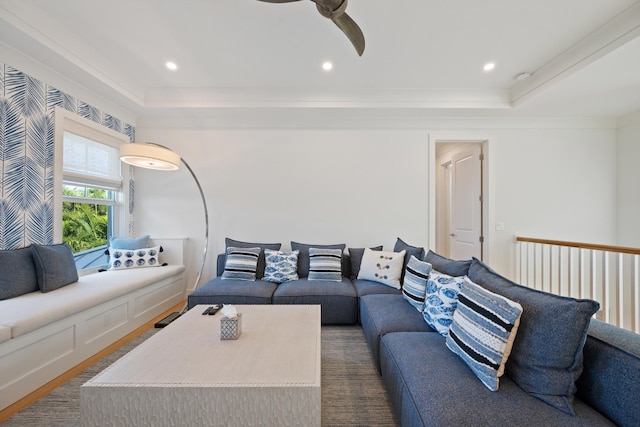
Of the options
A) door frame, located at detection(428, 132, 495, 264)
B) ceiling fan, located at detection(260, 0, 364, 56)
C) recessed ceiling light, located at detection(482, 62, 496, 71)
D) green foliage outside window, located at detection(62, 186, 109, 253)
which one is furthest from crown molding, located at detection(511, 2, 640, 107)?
green foliage outside window, located at detection(62, 186, 109, 253)

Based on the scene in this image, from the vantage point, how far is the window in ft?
8.68

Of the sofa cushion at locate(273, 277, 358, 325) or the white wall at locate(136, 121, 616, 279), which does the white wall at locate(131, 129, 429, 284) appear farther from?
the sofa cushion at locate(273, 277, 358, 325)

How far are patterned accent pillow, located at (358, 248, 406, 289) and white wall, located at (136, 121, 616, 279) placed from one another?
21.5 inches

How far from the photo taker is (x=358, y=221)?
137 inches

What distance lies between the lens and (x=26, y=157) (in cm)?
220

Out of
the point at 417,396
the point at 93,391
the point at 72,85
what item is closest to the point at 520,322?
the point at 417,396

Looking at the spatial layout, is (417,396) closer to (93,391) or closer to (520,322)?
(520,322)

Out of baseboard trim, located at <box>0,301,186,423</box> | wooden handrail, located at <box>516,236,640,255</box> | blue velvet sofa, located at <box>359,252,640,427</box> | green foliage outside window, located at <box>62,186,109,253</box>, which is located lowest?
baseboard trim, located at <box>0,301,186,423</box>

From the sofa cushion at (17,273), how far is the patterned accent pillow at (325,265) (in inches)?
97.5

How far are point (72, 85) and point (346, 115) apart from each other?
305 centimetres

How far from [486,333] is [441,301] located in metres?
0.47

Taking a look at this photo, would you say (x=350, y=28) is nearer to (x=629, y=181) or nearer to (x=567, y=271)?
(x=567, y=271)

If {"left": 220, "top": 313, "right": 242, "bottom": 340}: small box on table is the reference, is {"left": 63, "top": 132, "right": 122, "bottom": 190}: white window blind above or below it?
above

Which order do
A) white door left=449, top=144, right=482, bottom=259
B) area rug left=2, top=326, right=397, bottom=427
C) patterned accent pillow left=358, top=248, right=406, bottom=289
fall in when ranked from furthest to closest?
1. white door left=449, top=144, right=482, bottom=259
2. patterned accent pillow left=358, top=248, right=406, bottom=289
3. area rug left=2, top=326, right=397, bottom=427
